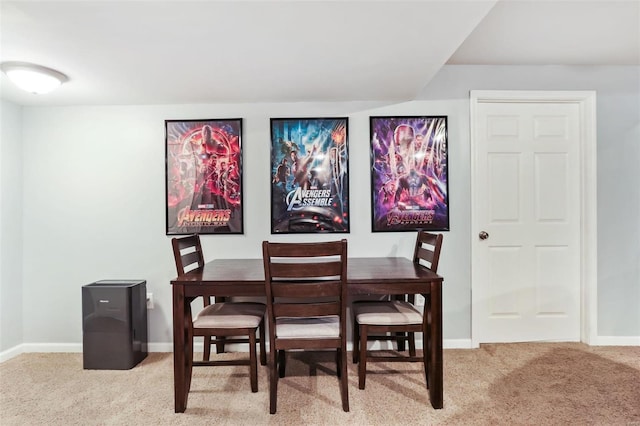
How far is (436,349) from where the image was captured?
2021 mm

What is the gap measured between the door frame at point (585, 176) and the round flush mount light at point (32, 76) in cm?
307

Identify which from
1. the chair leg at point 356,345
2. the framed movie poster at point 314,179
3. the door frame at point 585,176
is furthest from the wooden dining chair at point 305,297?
the door frame at point 585,176

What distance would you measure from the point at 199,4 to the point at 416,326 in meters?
2.10

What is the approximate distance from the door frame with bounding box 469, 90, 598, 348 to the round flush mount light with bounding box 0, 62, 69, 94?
3.07 m

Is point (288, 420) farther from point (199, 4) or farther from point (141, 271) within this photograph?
point (199, 4)

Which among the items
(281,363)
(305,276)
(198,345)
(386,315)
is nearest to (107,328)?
(198,345)

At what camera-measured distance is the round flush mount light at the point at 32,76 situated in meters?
2.10

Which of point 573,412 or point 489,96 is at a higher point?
point 489,96

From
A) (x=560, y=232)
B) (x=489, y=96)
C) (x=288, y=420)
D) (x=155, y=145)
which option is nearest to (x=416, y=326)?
(x=288, y=420)

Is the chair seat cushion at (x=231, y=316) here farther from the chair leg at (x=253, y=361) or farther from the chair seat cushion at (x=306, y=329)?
the chair seat cushion at (x=306, y=329)

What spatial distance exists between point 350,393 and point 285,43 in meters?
2.13

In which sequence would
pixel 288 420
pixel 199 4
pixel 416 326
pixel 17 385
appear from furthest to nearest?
pixel 17 385, pixel 416 326, pixel 288 420, pixel 199 4

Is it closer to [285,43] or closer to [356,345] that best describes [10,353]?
[356,345]

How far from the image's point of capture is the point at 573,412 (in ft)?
6.49
